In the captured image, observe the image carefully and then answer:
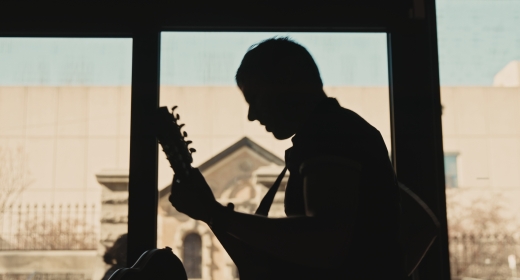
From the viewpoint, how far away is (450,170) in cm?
184

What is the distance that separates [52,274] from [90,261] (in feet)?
0.41

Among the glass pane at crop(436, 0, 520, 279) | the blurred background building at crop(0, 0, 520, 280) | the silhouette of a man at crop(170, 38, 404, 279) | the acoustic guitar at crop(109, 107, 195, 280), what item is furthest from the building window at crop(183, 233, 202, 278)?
the glass pane at crop(436, 0, 520, 279)

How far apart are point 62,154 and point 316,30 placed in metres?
0.97

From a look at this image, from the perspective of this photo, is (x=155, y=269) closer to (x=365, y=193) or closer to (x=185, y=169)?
(x=185, y=169)

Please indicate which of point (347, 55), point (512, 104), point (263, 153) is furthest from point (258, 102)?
point (512, 104)

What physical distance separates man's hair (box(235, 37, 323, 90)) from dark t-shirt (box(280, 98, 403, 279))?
0.15 meters

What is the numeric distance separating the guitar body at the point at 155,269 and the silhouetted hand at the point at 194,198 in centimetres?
14

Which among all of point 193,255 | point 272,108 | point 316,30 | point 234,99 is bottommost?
point 193,255

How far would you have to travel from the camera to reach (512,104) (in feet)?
6.23

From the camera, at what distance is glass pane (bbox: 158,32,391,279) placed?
183 cm

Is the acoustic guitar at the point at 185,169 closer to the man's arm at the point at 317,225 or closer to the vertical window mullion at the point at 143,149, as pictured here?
the man's arm at the point at 317,225

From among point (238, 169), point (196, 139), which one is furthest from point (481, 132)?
point (196, 139)

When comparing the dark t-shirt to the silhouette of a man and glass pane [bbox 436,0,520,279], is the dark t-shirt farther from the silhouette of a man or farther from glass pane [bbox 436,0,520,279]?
glass pane [bbox 436,0,520,279]

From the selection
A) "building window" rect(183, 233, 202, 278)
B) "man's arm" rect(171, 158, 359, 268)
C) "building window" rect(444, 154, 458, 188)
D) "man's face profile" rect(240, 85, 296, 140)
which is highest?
"man's face profile" rect(240, 85, 296, 140)
